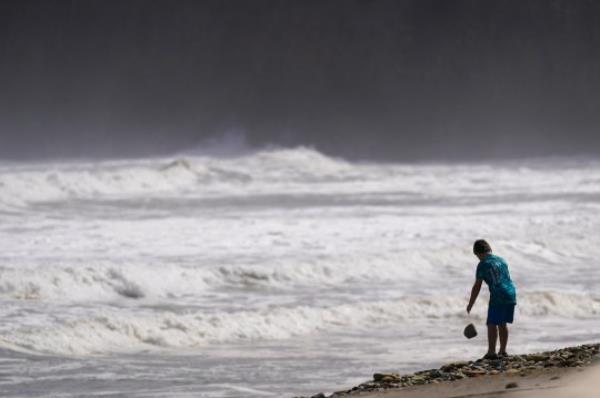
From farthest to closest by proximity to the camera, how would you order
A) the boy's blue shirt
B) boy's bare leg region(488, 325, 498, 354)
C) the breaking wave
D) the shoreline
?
the breaking wave
boy's bare leg region(488, 325, 498, 354)
the boy's blue shirt
the shoreline

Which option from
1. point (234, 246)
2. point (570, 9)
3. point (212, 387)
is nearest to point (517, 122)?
point (570, 9)

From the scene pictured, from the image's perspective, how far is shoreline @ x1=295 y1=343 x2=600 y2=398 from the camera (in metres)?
9.08

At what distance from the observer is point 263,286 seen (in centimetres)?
1831

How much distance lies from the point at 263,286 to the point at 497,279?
321 inches

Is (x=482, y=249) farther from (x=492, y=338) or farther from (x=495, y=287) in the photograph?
(x=492, y=338)

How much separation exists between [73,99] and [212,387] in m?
85.1

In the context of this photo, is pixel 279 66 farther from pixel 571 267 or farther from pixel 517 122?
pixel 571 267

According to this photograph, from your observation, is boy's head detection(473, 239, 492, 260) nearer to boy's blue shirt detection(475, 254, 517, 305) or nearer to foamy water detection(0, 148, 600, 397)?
boy's blue shirt detection(475, 254, 517, 305)

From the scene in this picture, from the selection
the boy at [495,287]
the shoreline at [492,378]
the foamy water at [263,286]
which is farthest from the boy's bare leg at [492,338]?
the foamy water at [263,286]

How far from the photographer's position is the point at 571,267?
20625 millimetres

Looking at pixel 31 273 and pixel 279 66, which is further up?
pixel 279 66

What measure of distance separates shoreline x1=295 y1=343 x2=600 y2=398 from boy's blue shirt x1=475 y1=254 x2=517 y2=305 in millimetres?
393

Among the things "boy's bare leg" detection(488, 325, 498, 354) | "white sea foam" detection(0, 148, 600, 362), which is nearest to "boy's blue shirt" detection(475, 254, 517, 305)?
"boy's bare leg" detection(488, 325, 498, 354)

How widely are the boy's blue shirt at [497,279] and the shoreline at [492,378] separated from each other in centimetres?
39
